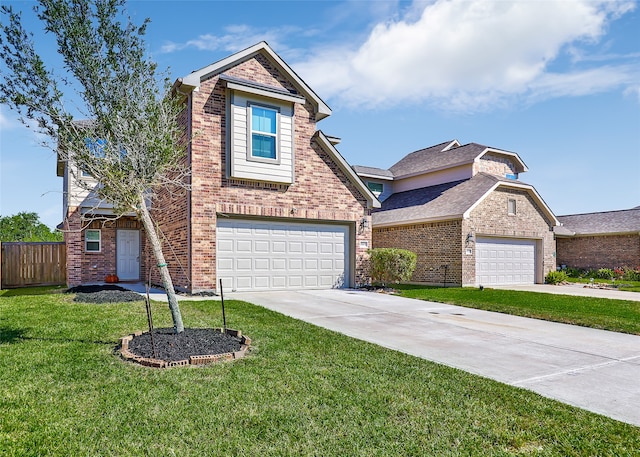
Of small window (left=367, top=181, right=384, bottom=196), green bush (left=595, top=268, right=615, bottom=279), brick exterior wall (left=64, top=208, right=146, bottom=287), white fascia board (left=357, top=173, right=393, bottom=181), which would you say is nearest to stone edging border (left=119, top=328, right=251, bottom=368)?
brick exterior wall (left=64, top=208, right=146, bottom=287)

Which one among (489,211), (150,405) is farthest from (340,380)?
(489,211)

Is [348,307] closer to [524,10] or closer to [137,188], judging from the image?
[137,188]

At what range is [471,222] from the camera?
706 inches

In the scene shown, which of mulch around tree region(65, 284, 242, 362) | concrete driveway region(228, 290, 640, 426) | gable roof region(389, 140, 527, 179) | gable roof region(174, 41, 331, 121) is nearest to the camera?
concrete driveway region(228, 290, 640, 426)

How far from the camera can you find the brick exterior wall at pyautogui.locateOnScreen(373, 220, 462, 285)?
17.8 meters

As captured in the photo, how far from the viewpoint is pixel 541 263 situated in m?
21.0

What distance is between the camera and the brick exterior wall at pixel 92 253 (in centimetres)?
1602

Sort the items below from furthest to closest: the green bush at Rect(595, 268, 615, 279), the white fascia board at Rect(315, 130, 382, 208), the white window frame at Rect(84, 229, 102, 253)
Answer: the green bush at Rect(595, 268, 615, 279)
the white window frame at Rect(84, 229, 102, 253)
the white fascia board at Rect(315, 130, 382, 208)

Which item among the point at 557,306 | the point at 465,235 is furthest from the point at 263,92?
the point at 557,306

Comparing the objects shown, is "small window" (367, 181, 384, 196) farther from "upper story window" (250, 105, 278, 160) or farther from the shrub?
the shrub

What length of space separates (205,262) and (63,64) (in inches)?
288

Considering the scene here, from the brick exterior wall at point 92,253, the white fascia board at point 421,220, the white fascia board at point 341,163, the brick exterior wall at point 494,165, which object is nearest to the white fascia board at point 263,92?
the white fascia board at point 341,163

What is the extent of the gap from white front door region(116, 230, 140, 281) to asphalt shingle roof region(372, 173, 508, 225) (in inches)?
452

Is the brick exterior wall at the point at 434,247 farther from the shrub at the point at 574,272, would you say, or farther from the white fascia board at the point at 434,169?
the shrub at the point at 574,272
